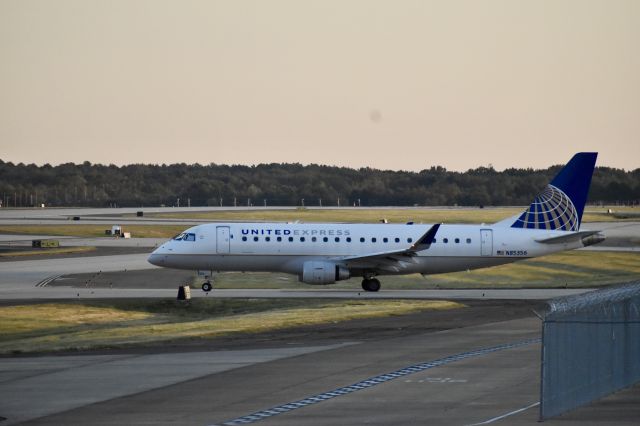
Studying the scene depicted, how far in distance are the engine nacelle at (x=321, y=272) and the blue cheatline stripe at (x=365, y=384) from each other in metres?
18.8

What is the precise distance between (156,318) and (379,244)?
1361 centimetres

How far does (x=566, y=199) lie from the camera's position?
54750 millimetres

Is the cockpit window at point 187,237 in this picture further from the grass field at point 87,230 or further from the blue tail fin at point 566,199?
the grass field at point 87,230

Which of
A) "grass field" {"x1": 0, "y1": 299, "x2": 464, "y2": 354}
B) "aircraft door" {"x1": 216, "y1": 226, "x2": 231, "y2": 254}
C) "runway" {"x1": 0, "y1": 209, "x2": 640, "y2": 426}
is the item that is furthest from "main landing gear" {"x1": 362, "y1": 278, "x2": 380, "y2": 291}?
"runway" {"x1": 0, "y1": 209, "x2": 640, "y2": 426}

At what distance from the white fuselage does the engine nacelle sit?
36 centimetres

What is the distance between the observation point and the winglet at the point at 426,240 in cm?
5156

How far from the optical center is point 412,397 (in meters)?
23.6

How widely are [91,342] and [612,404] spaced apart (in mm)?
16736

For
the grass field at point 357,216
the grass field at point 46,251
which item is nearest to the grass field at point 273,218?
the grass field at point 357,216

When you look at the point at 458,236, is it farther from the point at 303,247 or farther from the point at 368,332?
the point at 368,332

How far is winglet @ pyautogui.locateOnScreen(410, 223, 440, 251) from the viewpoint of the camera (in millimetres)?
51562

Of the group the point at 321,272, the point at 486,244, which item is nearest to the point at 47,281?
the point at 321,272

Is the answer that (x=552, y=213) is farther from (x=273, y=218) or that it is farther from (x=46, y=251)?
(x=273, y=218)

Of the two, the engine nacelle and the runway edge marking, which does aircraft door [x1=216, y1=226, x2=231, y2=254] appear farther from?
the runway edge marking
